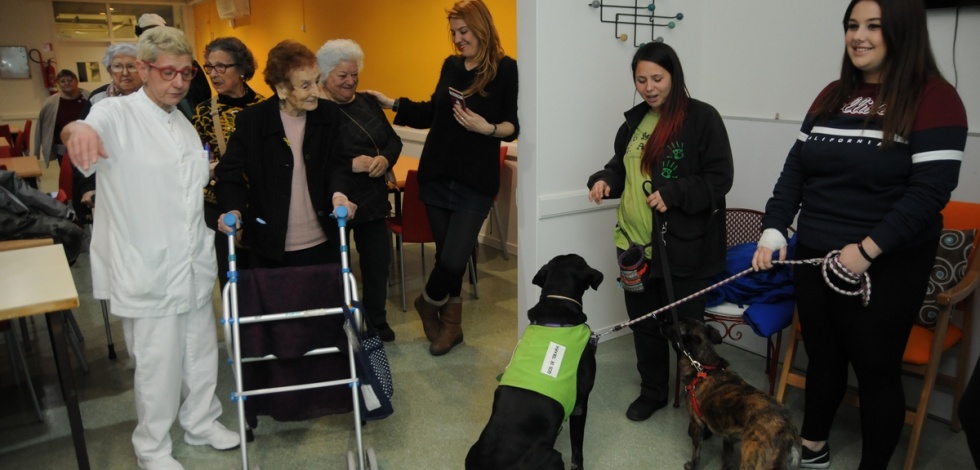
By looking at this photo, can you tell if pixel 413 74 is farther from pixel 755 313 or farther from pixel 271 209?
pixel 755 313

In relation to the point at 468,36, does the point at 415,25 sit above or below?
above

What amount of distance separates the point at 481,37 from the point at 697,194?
119cm

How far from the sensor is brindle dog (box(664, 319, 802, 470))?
191 cm

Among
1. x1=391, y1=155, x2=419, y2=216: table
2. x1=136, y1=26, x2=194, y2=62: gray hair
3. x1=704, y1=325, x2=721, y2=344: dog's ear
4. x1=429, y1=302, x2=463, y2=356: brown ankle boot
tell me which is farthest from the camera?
x1=391, y1=155, x2=419, y2=216: table

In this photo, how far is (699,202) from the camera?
7.61ft

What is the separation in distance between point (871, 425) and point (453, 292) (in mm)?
1943

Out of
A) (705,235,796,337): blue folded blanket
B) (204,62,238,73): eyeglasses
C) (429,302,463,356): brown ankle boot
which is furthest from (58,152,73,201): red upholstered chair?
(705,235,796,337): blue folded blanket

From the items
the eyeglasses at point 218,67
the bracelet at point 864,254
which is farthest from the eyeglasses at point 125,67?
the bracelet at point 864,254

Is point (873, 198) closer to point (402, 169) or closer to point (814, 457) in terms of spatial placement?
point (814, 457)

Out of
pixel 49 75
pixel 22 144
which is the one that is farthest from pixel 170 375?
pixel 49 75

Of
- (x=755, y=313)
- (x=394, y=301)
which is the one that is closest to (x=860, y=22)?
(x=755, y=313)

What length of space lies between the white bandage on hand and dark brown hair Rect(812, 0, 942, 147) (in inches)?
15.9

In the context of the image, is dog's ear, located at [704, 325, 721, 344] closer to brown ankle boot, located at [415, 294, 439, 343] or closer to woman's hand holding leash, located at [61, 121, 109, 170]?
brown ankle boot, located at [415, 294, 439, 343]

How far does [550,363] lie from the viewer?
201 centimetres
